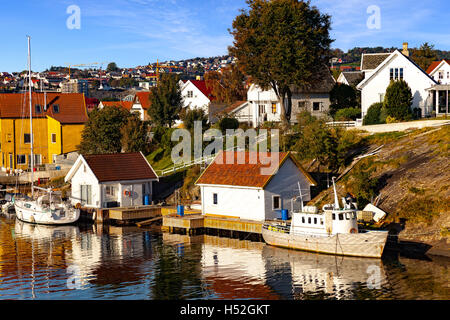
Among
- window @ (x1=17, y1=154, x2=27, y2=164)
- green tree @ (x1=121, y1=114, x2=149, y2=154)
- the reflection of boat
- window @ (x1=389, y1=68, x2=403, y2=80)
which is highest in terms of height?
window @ (x1=389, y1=68, x2=403, y2=80)

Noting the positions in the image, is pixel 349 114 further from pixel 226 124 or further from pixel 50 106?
pixel 50 106

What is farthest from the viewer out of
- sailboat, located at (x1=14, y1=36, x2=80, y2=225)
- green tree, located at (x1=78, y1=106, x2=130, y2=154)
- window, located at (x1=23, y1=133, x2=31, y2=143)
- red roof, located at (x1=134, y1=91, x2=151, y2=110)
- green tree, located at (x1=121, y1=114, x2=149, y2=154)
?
red roof, located at (x1=134, y1=91, x2=151, y2=110)

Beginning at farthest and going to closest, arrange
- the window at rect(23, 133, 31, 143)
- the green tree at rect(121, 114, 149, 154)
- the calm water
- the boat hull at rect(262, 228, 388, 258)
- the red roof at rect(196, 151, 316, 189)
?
the window at rect(23, 133, 31, 143) < the green tree at rect(121, 114, 149, 154) < the red roof at rect(196, 151, 316, 189) < the boat hull at rect(262, 228, 388, 258) < the calm water

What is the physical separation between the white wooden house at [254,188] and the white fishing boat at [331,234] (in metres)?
4.88

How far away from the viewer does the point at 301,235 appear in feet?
140

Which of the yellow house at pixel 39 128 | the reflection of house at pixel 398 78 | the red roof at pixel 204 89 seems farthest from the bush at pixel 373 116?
the yellow house at pixel 39 128

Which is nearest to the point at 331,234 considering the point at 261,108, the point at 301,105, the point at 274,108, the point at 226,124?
the point at 226,124

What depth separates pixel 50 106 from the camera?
87250mm

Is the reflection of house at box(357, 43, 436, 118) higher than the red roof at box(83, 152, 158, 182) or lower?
higher

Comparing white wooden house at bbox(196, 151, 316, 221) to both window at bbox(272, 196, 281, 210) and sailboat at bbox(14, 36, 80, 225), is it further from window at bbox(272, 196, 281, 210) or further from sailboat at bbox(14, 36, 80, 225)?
sailboat at bbox(14, 36, 80, 225)

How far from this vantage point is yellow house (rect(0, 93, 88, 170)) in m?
85.3

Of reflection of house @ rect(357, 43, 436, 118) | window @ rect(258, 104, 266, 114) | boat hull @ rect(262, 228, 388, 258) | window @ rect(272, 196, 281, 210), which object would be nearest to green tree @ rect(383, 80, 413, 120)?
reflection of house @ rect(357, 43, 436, 118)

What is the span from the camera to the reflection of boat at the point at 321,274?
33.1 m

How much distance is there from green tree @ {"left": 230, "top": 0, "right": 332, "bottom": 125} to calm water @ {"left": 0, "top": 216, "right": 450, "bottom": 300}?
93.1ft
